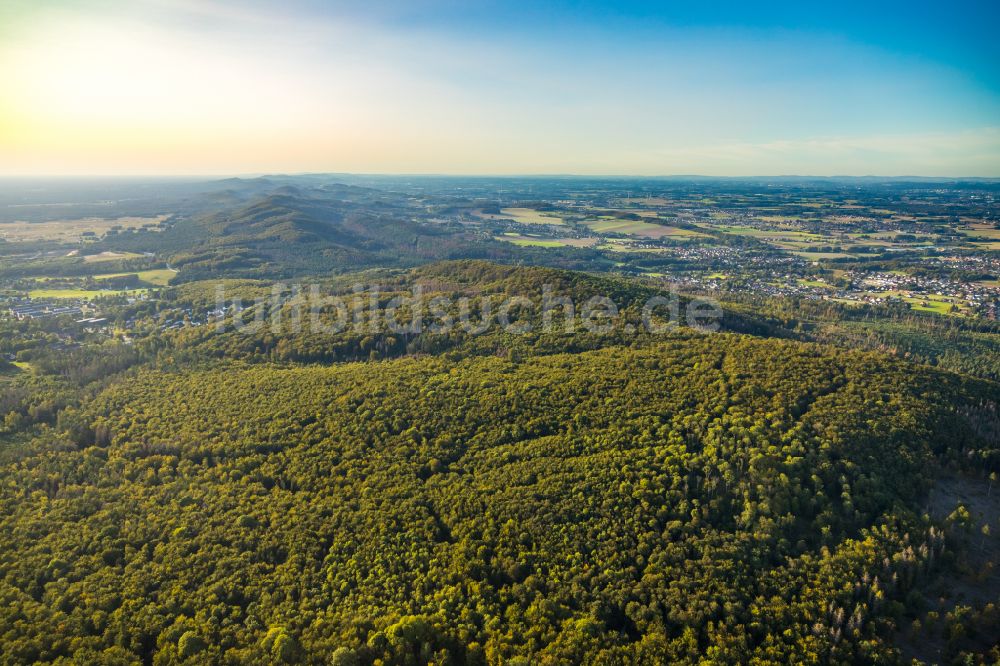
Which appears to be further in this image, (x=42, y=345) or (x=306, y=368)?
(x=42, y=345)

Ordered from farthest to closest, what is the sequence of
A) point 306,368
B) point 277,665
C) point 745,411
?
point 306,368 → point 745,411 → point 277,665

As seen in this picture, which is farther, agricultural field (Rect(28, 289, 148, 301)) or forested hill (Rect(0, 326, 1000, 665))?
agricultural field (Rect(28, 289, 148, 301))

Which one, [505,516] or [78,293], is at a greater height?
[78,293]

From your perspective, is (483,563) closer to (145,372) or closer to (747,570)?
(747,570)

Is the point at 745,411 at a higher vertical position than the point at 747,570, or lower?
higher

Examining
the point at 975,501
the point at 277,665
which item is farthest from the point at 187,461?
the point at 975,501

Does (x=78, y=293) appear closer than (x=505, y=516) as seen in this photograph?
No

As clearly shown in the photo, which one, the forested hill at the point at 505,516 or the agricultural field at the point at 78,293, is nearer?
the forested hill at the point at 505,516

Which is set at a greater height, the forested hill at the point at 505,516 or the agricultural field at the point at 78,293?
the agricultural field at the point at 78,293
